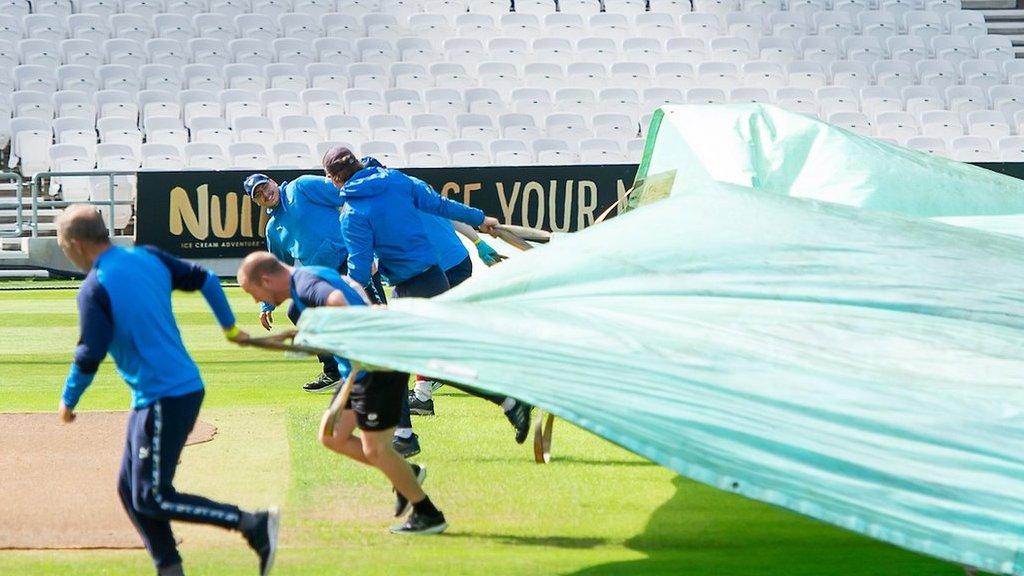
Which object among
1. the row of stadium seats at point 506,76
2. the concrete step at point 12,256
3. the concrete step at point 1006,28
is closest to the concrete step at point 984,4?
the concrete step at point 1006,28

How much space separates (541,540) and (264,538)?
148 cm

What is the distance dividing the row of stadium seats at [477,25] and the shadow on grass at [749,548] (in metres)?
17.7

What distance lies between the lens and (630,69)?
910 inches

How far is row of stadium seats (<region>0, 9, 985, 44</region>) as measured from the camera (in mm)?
23038

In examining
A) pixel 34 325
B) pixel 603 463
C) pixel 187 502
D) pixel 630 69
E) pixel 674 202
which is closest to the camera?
pixel 187 502

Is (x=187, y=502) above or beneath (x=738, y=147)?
beneath

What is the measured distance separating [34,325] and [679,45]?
13331 mm

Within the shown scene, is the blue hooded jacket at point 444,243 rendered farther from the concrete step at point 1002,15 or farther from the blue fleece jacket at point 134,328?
the concrete step at point 1002,15

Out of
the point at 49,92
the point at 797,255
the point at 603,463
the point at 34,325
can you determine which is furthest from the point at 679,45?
the point at 797,255

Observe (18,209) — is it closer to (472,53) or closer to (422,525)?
(472,53)

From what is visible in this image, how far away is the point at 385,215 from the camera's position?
8.52 meters

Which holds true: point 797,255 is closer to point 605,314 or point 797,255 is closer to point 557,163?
point 605,314

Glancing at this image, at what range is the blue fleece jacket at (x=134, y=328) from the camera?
5094mm

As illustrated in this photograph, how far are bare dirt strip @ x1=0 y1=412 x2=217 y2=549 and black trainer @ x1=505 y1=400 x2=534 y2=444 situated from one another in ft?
6.69
